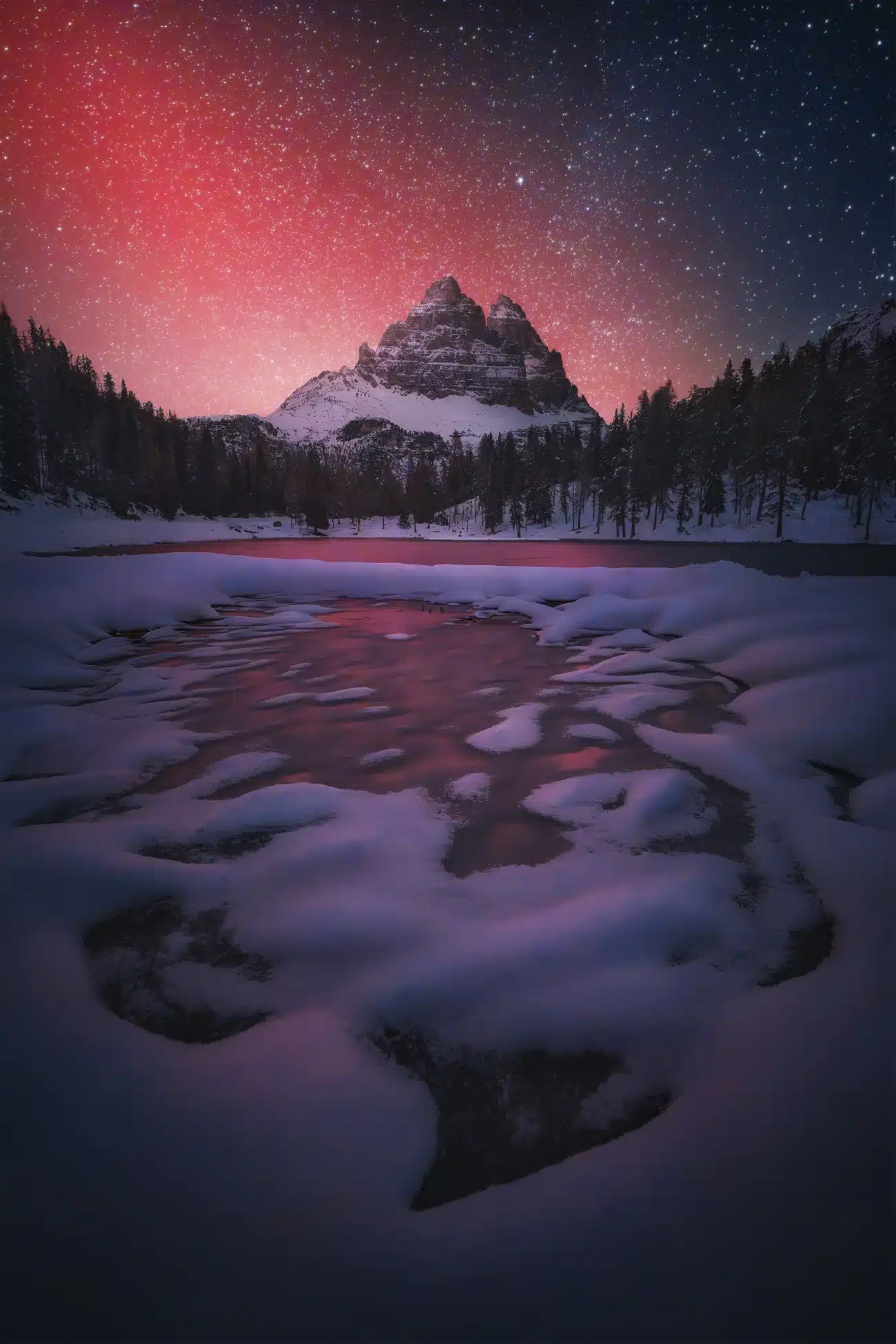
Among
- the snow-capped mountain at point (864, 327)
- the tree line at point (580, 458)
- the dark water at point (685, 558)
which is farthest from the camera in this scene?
the snow-capped mountain at point (864, 327)

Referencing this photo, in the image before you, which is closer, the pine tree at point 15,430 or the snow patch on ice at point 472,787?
the snow patch on ice at point 472,787

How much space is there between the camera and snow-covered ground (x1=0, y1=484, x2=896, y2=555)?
127ft

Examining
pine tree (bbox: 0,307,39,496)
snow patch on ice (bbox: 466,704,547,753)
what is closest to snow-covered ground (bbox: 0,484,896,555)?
pine tree (bbox: 0,307,39,496)

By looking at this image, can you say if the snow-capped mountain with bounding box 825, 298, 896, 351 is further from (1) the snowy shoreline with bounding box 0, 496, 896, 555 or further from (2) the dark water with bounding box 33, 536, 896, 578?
(2) the dark water with bounding box 33, 536, 896, 578

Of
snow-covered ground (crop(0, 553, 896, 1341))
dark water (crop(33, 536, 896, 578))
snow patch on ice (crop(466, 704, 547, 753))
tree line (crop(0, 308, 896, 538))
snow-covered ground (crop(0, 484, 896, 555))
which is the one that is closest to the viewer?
snow-covered ground (crop(0, 553, 896, 1341))

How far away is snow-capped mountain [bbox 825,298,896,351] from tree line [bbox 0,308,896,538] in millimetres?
61266

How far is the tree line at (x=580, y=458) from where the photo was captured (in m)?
49.1

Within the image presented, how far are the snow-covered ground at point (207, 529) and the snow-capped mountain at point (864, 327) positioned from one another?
95189mm

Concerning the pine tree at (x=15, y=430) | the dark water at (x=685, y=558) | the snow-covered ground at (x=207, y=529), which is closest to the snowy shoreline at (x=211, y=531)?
the snow-covered ground at (x=207, y=529)

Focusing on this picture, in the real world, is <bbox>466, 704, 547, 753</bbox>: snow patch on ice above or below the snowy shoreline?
below

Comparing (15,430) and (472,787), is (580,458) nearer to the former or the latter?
(15,430)

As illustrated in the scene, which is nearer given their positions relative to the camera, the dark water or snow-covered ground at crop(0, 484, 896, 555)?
the dark water

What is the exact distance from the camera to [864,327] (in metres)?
127

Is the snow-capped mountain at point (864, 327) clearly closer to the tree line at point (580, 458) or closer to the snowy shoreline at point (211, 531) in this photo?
the tree line at point (580, 458)
